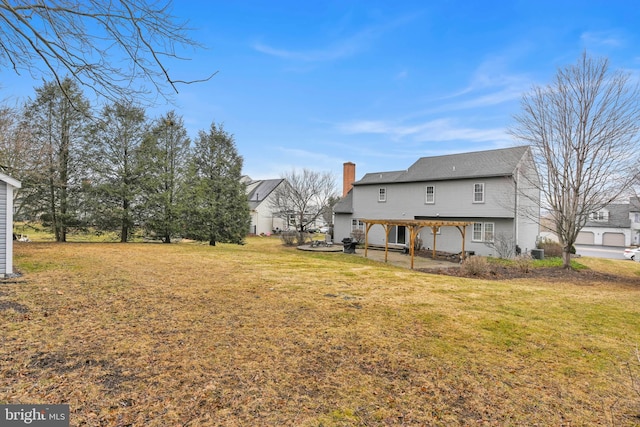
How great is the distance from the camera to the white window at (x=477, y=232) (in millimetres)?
19406

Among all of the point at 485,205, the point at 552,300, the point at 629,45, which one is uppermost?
the point at 629,45

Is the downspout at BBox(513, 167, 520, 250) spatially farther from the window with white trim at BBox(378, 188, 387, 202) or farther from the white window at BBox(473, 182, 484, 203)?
the window with white trim at BBox(378, 188, 387, 202)

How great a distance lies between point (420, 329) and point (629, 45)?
13.5 m

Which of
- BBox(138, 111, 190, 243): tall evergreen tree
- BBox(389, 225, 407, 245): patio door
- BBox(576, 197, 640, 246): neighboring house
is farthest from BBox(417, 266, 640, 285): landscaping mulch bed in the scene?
BBox(576, 197, 640, 246): neighboring house

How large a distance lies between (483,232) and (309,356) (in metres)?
18.3

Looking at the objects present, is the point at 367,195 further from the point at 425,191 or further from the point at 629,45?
the point at 629,45

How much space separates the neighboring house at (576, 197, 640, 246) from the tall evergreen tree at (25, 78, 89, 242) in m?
44.0

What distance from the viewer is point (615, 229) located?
33625 mm

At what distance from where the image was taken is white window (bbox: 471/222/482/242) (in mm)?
19406

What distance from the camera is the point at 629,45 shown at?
1123cm

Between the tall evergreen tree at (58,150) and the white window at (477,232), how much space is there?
73.8ft

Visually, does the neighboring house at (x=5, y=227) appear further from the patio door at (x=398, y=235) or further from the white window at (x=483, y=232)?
the white window at (x=483, y=232)

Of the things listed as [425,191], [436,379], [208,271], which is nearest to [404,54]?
[425,191]

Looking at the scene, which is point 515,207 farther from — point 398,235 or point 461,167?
point 398,235
